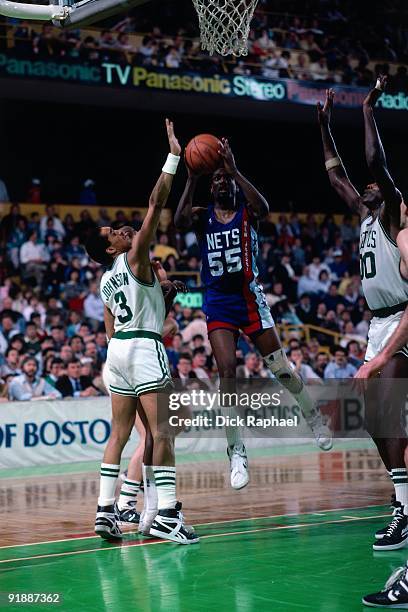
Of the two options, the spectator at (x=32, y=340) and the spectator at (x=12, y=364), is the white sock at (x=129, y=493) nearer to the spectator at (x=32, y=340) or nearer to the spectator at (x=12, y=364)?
the spectator at (x=12, y=364)

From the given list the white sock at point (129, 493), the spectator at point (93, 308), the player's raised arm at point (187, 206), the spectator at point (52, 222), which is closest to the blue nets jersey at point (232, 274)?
the player's raised arm at point (187, 206)

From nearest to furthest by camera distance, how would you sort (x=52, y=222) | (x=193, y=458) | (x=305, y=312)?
(x=193, y=458) → (x=52, y=222) → (x=305, y=312)

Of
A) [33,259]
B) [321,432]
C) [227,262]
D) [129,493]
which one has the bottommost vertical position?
[129,493]

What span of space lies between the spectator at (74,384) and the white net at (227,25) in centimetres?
706

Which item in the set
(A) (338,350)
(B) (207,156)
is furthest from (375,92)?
(A) (338,350)

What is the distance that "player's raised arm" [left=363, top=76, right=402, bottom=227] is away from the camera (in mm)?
6828

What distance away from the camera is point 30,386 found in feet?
47.0

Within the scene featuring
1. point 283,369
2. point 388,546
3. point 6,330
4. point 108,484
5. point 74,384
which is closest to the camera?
point 388,546

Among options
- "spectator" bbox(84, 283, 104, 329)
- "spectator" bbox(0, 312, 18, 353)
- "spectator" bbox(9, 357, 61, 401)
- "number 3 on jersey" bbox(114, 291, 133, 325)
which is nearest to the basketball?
"number 3 on jersey" bbox(114, 291, 133, 325)

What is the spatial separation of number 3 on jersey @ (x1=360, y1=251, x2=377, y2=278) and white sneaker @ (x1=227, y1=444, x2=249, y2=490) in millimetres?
1901

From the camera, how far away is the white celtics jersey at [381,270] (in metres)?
7.16

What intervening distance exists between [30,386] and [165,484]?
7.12 metres

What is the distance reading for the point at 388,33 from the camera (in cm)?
2498

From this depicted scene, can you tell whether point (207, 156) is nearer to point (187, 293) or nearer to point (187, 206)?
point (187, 206)
